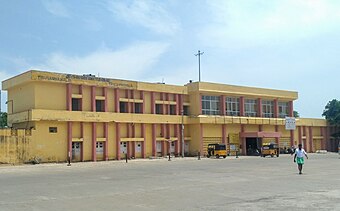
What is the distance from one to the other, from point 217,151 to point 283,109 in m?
21.0

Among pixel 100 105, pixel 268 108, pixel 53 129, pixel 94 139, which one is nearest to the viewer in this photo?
pixel 53 129

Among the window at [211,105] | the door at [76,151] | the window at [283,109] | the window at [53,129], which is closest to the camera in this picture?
the window at [53,129]

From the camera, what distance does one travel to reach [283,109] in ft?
217

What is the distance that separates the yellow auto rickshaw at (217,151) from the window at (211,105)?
6054mm

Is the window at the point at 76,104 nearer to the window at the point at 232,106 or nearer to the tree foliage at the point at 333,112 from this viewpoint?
the window at the point at 232,106

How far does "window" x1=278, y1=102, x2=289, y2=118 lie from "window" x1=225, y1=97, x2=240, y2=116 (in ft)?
32.8

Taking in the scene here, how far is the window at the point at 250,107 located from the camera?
60438 millimetres

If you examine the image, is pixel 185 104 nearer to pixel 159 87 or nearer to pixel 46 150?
pixel 159 87

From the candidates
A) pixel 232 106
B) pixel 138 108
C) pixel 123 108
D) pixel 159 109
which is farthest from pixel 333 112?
pixel 123 108

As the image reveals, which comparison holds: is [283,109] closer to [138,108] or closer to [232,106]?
[232,106]

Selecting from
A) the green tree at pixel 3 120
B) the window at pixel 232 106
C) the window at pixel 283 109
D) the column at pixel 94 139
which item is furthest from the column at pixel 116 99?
the window at pixel 283 109

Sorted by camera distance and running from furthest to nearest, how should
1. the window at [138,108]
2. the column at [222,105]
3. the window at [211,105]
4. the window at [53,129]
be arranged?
the column at [222,105], the window at [211,105], the window at [138,108], the window at [53,129]

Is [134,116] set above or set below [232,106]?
below

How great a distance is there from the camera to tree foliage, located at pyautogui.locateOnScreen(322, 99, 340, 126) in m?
72.7
